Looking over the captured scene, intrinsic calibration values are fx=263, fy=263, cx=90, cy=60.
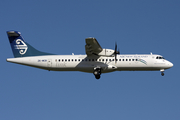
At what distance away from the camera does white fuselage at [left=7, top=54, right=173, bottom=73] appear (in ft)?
105

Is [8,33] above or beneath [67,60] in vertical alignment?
above

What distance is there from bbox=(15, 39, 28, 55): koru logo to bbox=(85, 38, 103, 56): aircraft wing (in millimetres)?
8119

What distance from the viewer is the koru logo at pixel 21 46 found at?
33.1m

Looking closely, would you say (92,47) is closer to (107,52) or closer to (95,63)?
(107,52)

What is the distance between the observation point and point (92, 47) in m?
30.2

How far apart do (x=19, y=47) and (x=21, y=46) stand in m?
0.29

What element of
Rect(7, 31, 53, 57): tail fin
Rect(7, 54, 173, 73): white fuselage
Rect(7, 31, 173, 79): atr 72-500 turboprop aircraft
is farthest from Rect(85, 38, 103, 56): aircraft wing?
Rect(7, 31, 53, 57): tail fin

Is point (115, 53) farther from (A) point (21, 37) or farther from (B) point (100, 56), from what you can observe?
(A) point (21, 37)

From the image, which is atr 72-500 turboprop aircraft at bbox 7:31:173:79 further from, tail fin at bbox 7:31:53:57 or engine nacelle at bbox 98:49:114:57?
engine nacelle at bbox 98:49:114:57

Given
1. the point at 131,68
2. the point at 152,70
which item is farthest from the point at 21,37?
the point at 152,70

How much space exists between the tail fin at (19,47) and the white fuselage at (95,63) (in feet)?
2.60

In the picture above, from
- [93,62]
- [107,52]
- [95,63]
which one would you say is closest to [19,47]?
[93,62]

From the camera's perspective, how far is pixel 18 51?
33062mm

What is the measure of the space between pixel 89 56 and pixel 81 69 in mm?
1875
